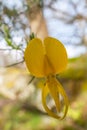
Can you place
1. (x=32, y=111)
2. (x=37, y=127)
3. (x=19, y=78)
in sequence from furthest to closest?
(x=19, y=78)
(x=32, y=111)
(x=37, y=127)

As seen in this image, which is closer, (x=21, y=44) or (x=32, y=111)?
(x=21, y=44)

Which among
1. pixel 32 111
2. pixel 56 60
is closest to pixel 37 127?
pixel 32 111

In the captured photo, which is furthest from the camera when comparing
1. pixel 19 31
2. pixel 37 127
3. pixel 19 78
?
pixel 19 78

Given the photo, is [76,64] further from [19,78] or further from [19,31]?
[19,31]
